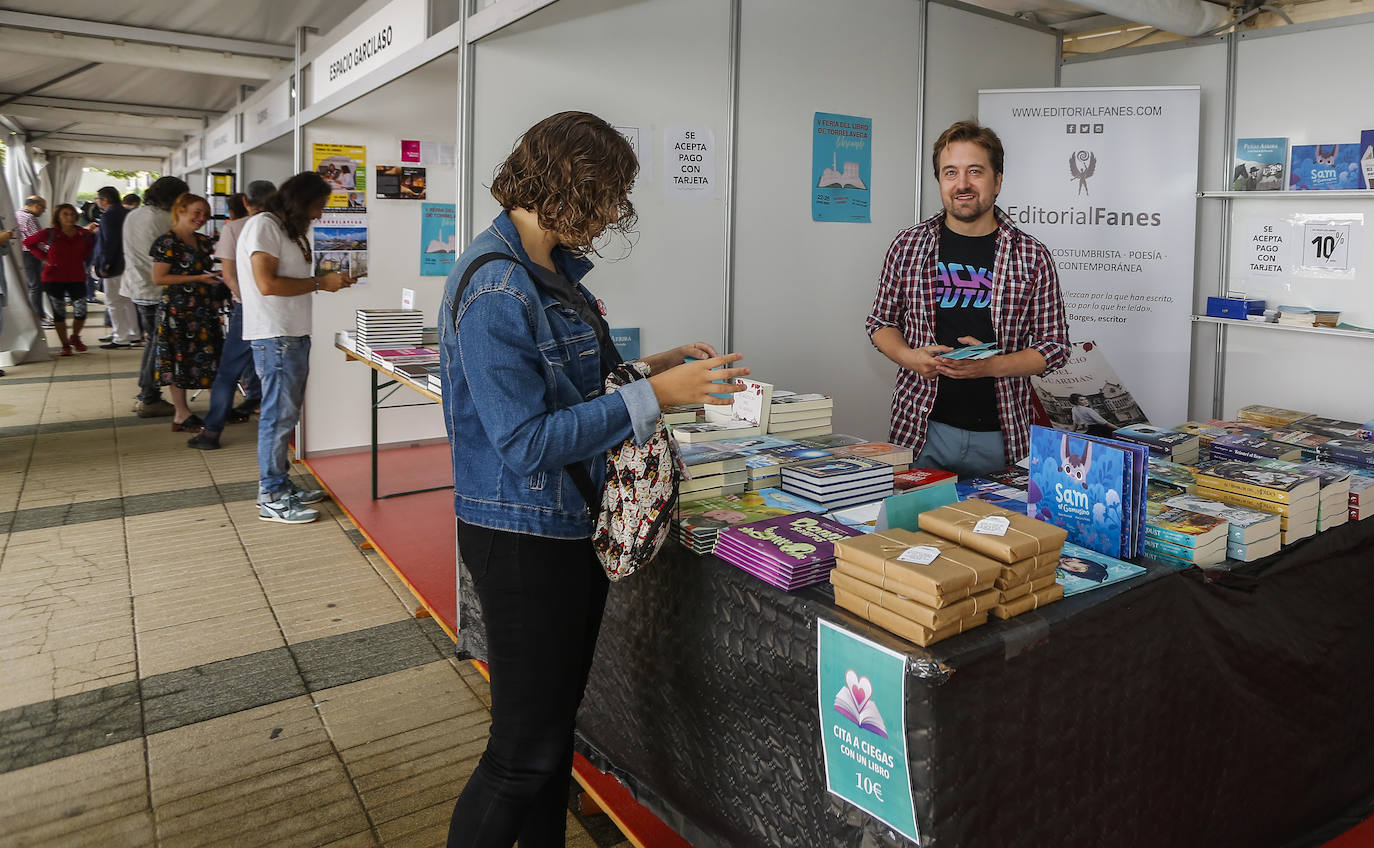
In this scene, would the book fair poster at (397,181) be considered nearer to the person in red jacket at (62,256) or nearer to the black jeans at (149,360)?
the black jeans at (149,360)

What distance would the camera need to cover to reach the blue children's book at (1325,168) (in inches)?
151

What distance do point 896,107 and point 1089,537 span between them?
2628 mm

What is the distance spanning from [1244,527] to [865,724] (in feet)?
3.11

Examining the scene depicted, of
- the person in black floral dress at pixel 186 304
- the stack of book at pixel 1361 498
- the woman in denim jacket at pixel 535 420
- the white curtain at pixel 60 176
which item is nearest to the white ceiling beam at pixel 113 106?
the person in black floral dress at pixel 186 304

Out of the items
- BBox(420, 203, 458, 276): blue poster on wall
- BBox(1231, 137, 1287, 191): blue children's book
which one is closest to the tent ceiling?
BBox(420, 203, 458, 276): blue poster on wall

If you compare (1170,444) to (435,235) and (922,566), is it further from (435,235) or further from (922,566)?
(435,235)

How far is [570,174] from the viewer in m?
1.49

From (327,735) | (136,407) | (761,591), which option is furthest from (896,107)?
(136,407)

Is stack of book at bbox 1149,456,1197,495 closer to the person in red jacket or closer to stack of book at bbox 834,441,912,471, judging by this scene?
stack of book at bbox 834,441,912,471

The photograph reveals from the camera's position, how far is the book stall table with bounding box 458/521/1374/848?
142 centimetres

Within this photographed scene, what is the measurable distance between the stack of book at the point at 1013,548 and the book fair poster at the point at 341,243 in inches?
196

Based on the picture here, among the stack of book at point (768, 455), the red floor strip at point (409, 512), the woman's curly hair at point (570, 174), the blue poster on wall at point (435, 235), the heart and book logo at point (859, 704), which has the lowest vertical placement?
the red floor strip at point (409, 512)

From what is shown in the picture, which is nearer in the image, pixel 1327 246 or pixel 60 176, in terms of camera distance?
pixel 1327 246

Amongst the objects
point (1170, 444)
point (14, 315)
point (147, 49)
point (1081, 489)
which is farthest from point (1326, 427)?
point (14, 315)
